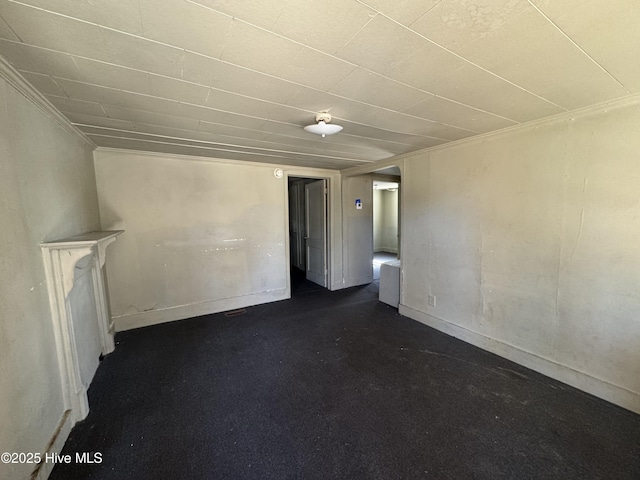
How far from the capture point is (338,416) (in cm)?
189

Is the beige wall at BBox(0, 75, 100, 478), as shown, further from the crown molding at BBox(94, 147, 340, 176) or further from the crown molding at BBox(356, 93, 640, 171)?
the crown molding at BBox(356, 93, 640, 171)

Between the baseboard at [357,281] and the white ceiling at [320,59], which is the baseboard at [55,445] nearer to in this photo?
the white ceiling at [320,59]

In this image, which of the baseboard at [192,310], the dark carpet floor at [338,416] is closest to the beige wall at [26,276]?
the dark carpet floor at [338,416]

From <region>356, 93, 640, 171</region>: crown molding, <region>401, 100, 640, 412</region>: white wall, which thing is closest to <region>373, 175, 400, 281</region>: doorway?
<region>356, 93, 640, 171</region>: crown molding

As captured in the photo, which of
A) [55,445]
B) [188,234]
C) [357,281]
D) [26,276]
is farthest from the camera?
[357,281]

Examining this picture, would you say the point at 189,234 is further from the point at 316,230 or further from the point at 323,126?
the point at 323,126

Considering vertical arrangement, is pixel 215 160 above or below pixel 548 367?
above

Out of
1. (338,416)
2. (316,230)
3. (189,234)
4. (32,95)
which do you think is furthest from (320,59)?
(316,230)

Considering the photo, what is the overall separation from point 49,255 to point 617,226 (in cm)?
396

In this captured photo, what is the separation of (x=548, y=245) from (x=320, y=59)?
2418 millimetres

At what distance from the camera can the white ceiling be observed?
40.1 inches

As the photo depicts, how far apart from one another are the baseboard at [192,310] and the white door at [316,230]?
1.02 m

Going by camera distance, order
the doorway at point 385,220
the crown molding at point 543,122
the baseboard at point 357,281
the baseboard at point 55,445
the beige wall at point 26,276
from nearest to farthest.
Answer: the beige wall at point 26,276 → the baseboard at point 55,445 → the crown molding at point 543,122 → the baseboard at point 357,281 → the doorway at point 385,220

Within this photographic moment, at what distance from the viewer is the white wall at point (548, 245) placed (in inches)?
75.6
